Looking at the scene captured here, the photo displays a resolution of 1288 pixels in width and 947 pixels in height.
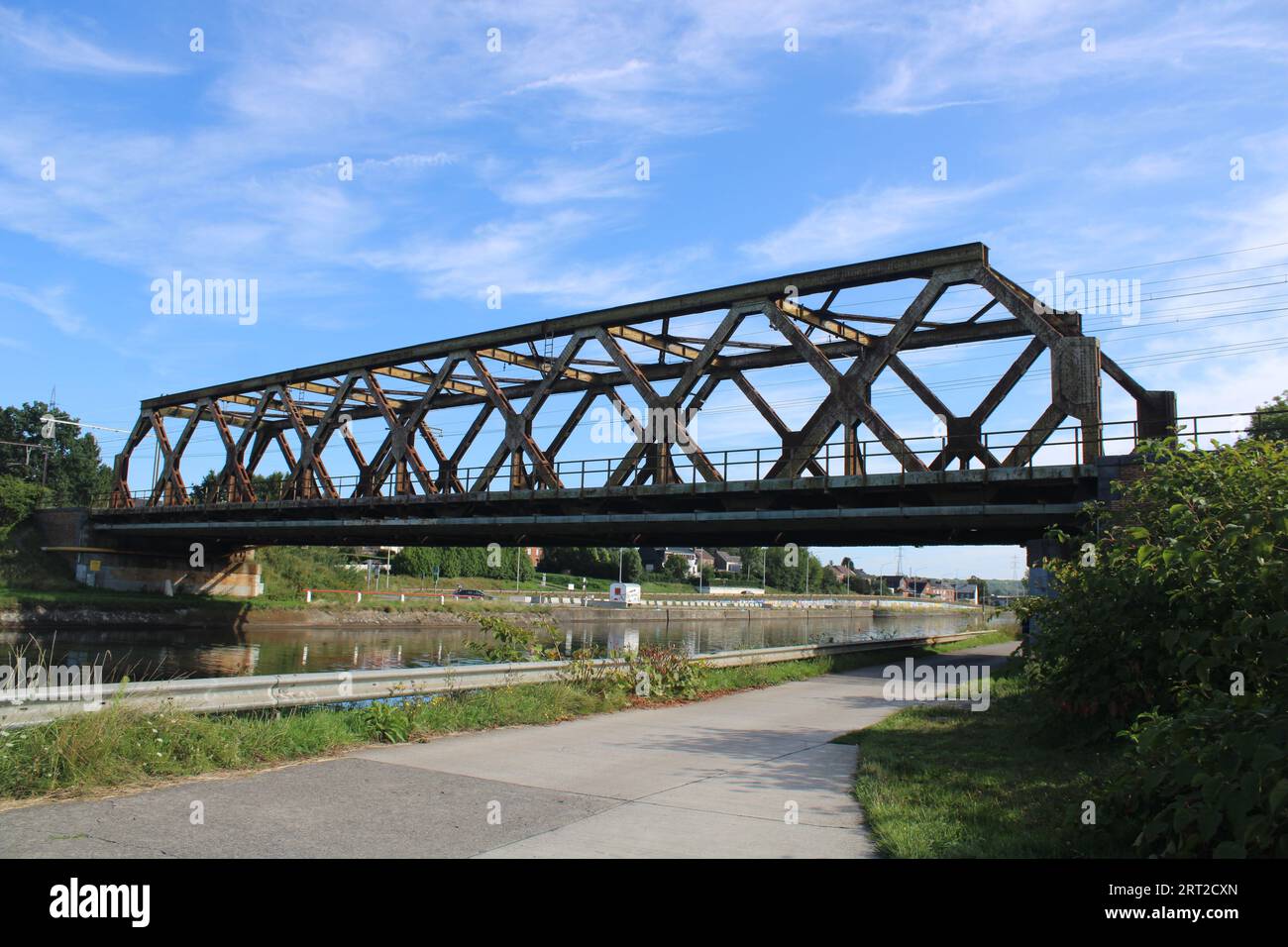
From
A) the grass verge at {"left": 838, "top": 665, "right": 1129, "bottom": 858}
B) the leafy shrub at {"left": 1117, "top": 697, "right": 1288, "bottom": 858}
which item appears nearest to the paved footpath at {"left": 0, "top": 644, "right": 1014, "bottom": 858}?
the grass verge at {"left": 838, "top": 665, "right": 1129, "bottom": 858}

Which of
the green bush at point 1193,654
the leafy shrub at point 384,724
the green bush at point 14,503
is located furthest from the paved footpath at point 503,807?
the green bush at point 14,503

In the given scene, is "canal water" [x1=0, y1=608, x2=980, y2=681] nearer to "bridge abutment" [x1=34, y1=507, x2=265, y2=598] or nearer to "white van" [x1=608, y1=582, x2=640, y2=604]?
"bridge abutment" [x1=34, y1=507, x2=265, y2=598]

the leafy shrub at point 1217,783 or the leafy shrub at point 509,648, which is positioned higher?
the leafy shrub at point 1217,783

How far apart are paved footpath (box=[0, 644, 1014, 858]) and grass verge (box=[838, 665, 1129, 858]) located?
34 cm

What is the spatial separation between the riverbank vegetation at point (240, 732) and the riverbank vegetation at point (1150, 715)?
451 centimetres

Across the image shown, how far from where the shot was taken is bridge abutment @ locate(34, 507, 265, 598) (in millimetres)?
53594

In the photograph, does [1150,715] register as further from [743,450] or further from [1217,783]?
[743,450]

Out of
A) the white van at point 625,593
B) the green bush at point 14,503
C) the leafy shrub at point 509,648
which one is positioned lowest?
the white van at point 625,593

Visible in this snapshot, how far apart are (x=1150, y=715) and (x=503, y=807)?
4.85 metres

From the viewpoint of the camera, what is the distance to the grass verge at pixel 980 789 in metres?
6.23

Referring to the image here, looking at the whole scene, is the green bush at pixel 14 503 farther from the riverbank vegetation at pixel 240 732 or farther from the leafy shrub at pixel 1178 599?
the leafy shrub at pixel 1178 599

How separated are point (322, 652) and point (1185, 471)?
3743cm
